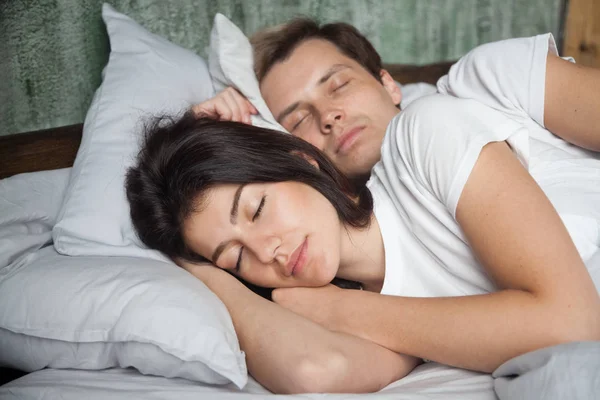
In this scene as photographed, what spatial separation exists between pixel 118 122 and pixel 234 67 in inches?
14.9

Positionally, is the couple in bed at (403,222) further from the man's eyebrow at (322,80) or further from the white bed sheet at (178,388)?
the man's eyebrow at (322,80)

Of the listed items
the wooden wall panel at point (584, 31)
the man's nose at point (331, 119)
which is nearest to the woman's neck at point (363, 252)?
the man's nose at point (331, 119)

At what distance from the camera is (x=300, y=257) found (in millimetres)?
1384

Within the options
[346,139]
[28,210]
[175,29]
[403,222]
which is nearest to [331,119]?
[346,139]

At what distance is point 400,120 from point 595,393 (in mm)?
691

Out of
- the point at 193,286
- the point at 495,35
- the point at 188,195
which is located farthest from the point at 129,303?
the point at 495,35

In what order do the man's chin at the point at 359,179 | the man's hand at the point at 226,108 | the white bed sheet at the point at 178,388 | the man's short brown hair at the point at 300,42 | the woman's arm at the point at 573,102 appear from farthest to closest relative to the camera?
the man's short brown hair at the point at 300,42 → the man's chin at the point at 359,179 → the man's hand at the point at 226,108 → the woman's arm at the point at 573,102 → the white bed sheet at the point at 178,388

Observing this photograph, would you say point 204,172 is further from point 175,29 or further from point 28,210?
point 175,29

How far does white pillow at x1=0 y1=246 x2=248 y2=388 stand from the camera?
3.92ft

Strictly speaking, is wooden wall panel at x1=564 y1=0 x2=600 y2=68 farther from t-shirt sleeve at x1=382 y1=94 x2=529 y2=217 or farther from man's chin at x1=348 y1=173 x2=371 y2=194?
t-shirt sleeve at x1=382 y1=94 x2=529 y2=217

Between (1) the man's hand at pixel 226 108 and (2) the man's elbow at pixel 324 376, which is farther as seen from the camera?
(1) the man's hand at pixel 226 108

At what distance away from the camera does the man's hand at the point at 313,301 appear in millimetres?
1403

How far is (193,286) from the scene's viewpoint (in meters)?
1.34

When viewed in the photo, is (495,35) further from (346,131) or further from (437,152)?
(437,152)
